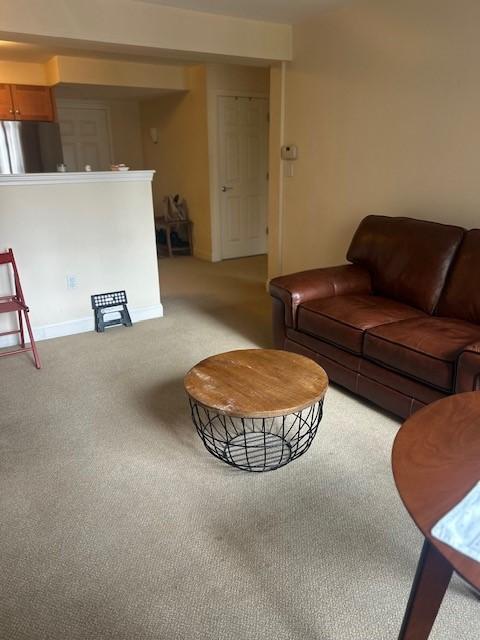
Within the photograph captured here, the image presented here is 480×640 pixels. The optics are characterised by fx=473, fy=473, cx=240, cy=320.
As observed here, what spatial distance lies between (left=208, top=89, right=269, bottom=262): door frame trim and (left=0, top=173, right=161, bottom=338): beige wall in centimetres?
224

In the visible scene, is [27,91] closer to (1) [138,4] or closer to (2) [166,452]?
(1) [138,4]

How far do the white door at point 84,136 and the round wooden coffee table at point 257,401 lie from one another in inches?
230

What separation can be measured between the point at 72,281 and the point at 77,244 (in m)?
0.29

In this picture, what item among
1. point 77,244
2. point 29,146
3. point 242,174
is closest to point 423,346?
point 77,244

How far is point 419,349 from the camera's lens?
2.26 meters

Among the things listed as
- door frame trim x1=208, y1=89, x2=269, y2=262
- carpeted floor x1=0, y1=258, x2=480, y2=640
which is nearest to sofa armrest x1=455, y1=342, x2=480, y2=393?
carpeted floor x1=0, y1=258, x2=480, y2=640

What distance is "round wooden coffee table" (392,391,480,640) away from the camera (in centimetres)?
100

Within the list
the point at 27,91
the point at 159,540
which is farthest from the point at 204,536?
the point at 27,91

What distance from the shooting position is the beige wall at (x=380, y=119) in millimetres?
2932

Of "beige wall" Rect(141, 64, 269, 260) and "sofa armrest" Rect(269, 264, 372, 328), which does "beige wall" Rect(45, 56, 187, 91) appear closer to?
"beige wall" Rect(141, 64, 269, 260)

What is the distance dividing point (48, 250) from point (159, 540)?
2.57 metres

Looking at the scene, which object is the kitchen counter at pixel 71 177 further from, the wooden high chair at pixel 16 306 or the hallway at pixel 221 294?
the hallway at pixel 221 294

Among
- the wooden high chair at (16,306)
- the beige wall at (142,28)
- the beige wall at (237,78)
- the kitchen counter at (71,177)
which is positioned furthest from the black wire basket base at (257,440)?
the beige wall at (237,78)

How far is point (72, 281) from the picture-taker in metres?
3.74
